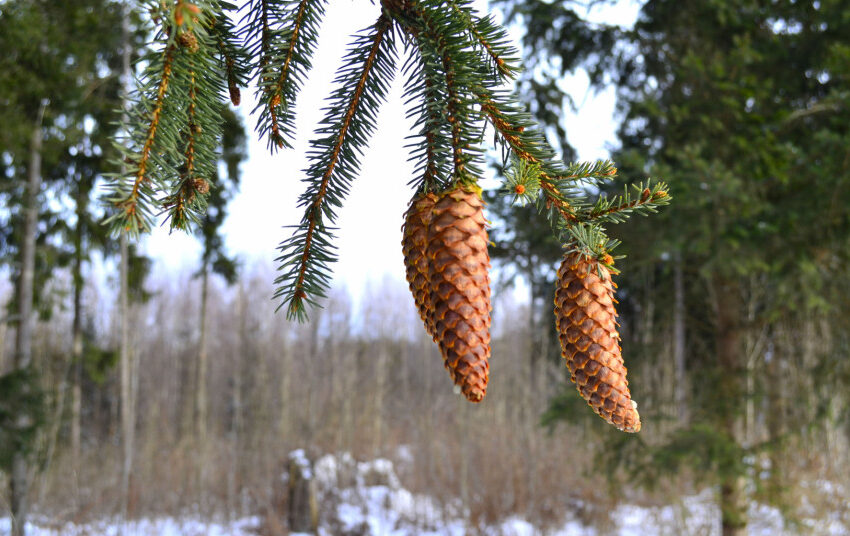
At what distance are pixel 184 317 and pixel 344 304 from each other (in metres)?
5.83

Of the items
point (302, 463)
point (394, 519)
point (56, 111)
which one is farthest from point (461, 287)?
point (302, 463)

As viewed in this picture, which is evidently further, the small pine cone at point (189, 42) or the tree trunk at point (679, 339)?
the tree trunk at point (679, 339)

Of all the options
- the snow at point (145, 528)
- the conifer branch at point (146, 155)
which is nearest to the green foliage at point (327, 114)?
the conifer branch at point (146, 155)

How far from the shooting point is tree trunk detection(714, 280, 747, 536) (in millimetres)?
3873

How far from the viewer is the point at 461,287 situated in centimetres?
48

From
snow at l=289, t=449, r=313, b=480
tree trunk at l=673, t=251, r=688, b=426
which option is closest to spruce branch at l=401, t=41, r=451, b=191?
tree trunk at l=673, t=251, r=688, b=426

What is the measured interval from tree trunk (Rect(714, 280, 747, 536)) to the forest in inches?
0.7

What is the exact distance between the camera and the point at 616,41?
4.62 m

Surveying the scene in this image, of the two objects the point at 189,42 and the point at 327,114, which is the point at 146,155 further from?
the point at 327,114

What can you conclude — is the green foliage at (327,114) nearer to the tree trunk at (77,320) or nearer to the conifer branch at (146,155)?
the conifer branch at (146,155)

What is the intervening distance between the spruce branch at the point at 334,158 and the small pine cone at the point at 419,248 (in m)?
0.09

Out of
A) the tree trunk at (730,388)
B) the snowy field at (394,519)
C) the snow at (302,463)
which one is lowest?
the snowy field at (394,519)

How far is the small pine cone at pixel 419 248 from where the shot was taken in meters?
0.53

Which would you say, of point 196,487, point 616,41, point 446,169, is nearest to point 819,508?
point 616,41
